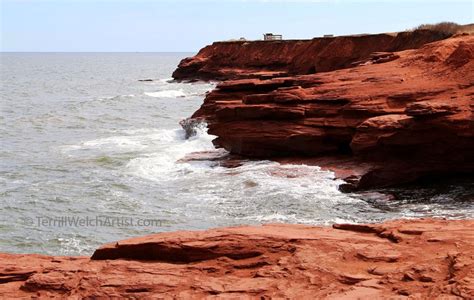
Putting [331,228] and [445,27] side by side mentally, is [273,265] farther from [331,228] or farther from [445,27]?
[445,27]

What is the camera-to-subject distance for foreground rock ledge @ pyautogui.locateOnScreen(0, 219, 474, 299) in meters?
6.22

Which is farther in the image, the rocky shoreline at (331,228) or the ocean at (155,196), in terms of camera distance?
the ocean at (155,196)

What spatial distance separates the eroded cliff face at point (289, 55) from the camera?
44688 millimetres

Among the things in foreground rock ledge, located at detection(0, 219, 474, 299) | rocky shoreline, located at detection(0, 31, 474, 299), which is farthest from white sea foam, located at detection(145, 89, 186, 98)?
foreground rock ledge, located at detection(0, 219, 474, 299)

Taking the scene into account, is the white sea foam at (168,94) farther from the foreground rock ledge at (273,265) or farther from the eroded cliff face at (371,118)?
the foreground rock ledge at (273,265)

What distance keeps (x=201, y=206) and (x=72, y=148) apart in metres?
13.7

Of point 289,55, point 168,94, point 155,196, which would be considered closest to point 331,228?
point 155,196

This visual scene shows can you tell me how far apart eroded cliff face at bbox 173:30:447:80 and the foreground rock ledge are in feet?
64.5

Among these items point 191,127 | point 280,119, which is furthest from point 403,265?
point 191,127

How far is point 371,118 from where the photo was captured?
18.1 m

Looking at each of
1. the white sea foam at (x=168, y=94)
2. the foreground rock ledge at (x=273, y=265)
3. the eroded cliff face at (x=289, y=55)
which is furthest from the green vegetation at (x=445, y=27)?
the foreground rock ledge at (x=273, y=265)

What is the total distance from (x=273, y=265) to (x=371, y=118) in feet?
38.9

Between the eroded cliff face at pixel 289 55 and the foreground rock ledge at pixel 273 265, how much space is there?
1966cm

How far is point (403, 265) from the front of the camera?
655 cm
